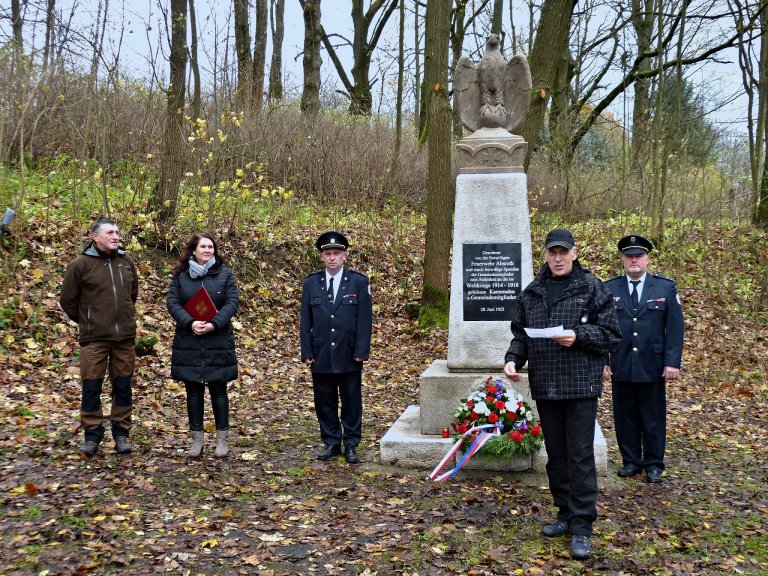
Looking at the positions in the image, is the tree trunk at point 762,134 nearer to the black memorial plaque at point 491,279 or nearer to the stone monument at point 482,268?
the stone monument at point 482,268

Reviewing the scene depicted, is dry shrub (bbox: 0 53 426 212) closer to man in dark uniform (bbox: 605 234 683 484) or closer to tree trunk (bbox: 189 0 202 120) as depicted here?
tree trunk (bbox: 189 0 202 120)

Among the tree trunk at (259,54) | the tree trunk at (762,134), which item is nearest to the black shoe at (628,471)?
the tree trunk at (762,134)

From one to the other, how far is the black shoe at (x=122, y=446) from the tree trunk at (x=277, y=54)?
13.3 m

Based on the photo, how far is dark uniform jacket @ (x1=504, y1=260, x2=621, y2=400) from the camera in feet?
14.8

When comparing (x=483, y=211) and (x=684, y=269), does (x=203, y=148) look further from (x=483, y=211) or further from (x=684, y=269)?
(x=684, y=269)

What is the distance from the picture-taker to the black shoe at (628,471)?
626 cm

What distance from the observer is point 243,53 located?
1744 cm

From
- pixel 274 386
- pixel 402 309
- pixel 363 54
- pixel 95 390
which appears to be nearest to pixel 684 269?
pixel 402 309

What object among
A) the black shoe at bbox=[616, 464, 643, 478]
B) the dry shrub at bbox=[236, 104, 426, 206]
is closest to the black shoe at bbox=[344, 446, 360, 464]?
the black shoe at bbox=[616, 464, 643, 478]

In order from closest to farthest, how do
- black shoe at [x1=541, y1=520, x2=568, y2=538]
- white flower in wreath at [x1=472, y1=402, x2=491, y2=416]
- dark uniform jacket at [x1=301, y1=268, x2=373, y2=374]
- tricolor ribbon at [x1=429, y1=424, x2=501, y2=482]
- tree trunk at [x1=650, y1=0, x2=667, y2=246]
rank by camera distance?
black shoe at [x1=541, y1=520, x2=568, y2=538]
tricolor ribbon at [x1=429, y1=424, x2=501, y2=482]
white flower in wreath at [x1=472, y1=402, x2=491, y2=416]
dark uniform jacket at [x1=301, y1=268, x2=373, y2=374]
tree trunk at [x1=650, y1=0, x2=667, y2=246]

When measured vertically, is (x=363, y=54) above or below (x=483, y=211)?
above

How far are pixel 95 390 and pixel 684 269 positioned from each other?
1236 centimetres

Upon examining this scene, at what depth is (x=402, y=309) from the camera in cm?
1324

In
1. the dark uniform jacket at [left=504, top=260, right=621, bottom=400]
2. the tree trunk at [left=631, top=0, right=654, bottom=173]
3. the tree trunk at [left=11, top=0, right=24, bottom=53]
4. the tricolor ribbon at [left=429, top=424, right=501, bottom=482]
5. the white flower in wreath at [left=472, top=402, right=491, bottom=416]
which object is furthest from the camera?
the tree trunk at [left=631, top=0, right=654, bottom=173]
